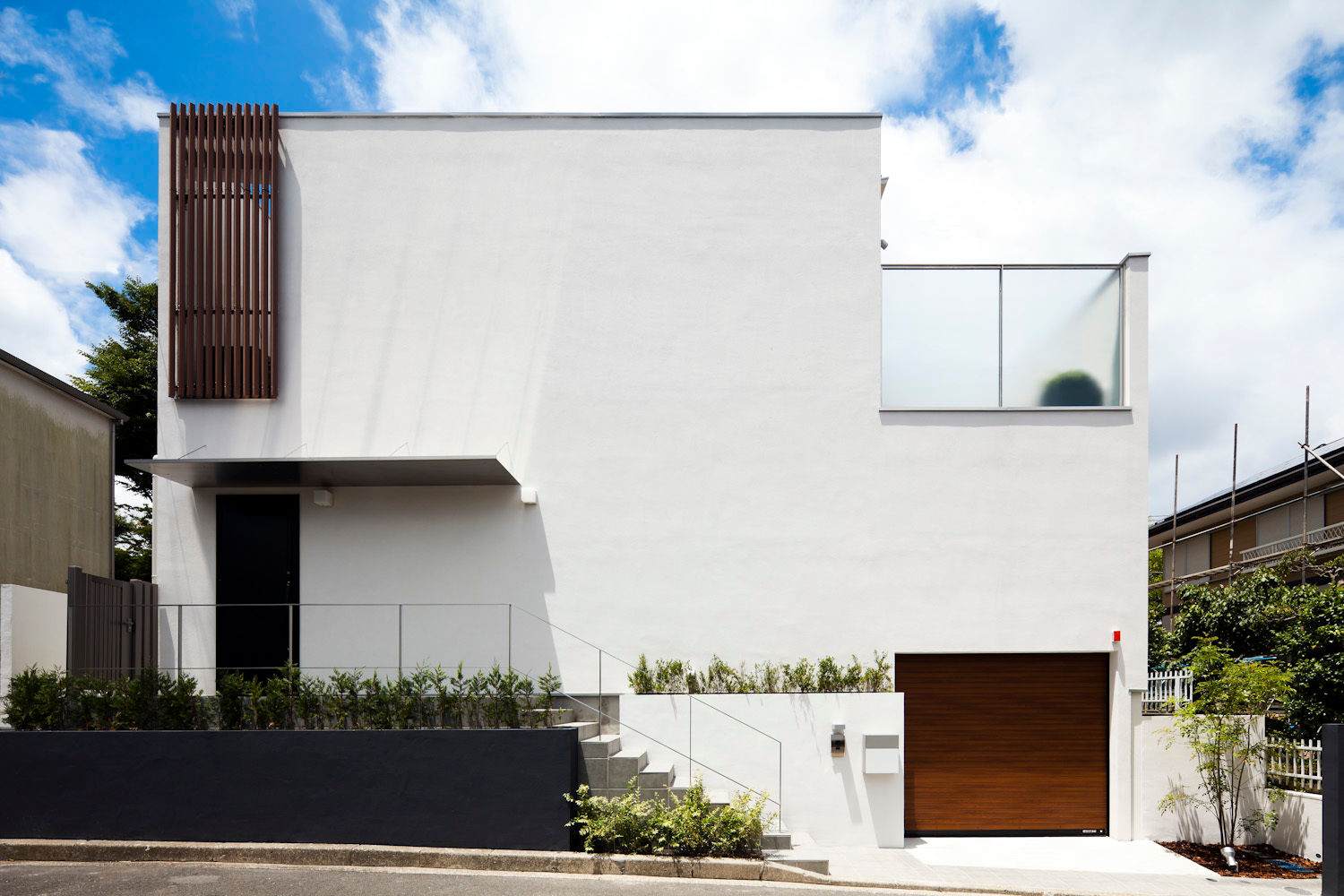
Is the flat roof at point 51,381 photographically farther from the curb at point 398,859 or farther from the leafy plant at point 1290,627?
the leafy plant at point 1290,627

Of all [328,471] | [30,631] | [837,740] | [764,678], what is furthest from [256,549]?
[837,740]

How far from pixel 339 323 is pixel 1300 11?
43.6 feet

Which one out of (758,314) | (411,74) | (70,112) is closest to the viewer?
(758,314)

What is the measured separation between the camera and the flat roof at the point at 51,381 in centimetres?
1499

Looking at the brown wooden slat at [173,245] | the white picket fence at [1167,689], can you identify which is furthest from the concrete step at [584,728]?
the white picket fence at [1167,689]

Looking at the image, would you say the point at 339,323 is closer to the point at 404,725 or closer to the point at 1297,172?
the point at 404,725

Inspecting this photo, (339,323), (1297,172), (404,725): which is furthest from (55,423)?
(1297,172)

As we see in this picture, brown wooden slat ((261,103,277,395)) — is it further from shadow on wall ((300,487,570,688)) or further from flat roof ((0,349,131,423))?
flat roof ((0,349,131,423))

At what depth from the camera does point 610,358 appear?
11000mm

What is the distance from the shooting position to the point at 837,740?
32.6ft

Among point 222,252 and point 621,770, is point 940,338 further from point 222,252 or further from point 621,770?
point 222,252

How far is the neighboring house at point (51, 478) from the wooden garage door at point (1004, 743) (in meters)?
14.3

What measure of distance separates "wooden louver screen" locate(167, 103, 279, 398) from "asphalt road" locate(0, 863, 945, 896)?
17.0ft

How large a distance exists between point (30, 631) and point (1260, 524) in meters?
31.0
